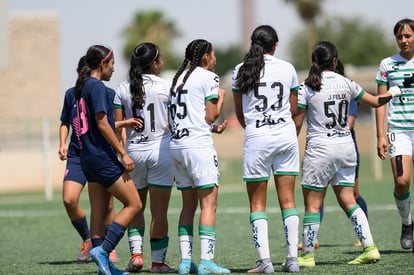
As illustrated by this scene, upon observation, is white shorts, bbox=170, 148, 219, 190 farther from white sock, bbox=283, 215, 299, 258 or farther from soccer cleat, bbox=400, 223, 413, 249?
soccer cleat, bbox=400, 223, 413, 249

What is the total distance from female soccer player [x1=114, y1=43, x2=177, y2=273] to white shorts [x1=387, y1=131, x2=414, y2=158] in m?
2.55

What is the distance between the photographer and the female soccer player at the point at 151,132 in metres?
9.28

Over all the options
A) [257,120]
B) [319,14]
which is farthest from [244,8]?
[257,120]

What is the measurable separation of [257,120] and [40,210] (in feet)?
41.9

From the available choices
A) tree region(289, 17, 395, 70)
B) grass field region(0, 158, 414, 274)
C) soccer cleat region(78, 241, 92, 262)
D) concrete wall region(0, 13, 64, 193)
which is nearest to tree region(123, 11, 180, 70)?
tree region(289, 17, 395, 70)

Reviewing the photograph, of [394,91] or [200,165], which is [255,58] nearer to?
[200,165]

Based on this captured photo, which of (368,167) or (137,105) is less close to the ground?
(137,105)

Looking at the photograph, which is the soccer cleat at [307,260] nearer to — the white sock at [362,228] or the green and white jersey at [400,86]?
the white sock at [362,228]

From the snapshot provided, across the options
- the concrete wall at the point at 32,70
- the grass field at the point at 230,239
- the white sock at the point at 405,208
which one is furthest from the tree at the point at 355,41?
the white sock at the point at 405,208

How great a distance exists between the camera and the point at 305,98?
9.34m

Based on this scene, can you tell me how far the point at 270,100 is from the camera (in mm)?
8828

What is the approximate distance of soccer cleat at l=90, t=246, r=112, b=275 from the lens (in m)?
8.60

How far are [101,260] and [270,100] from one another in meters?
2.14

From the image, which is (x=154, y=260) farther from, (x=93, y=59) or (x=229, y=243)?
(x=229, y=243)
